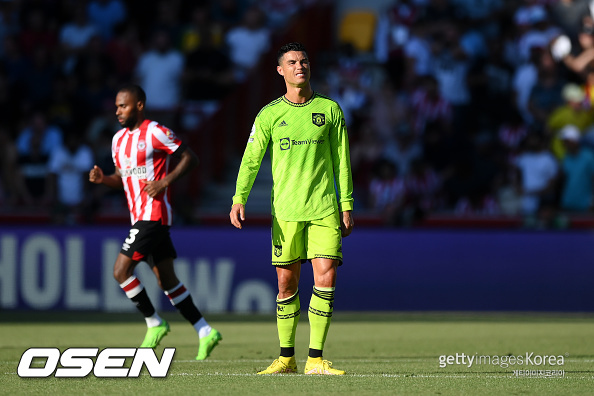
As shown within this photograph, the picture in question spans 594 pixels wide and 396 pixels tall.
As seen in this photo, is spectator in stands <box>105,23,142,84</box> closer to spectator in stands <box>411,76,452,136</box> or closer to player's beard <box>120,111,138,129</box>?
spectator in stands <box>411,76,452,136</box>

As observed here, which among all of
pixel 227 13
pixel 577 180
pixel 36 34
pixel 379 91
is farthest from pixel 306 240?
pixel 36 34

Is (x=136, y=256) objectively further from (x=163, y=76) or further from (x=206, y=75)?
(x=163, y=76)

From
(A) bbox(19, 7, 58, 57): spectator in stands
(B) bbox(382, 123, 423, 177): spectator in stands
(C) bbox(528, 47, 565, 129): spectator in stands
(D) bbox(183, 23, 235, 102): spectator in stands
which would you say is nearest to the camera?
(B) bbox(382, 123, 423, 177): spectator in stands

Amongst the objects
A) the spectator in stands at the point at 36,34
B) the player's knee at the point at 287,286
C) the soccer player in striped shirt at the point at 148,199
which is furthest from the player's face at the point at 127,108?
the spectator in stands at the point at 36,34

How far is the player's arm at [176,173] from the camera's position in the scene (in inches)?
343

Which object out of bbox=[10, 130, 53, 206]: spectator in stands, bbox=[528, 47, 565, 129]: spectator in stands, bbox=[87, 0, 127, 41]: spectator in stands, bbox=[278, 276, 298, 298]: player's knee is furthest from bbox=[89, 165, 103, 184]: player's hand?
bbox=[87, 0, 127, 41]: spectator in stands

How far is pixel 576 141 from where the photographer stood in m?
14.5

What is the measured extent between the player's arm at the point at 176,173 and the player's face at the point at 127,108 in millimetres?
463

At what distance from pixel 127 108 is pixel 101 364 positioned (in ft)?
7.57

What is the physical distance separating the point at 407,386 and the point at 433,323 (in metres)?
5.75

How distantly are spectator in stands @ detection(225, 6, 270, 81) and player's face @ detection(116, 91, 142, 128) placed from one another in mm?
8876

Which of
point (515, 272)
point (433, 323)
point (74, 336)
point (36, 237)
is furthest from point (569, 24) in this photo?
point (74, 336)

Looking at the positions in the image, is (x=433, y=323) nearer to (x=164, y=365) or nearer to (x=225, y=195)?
(x=225, y=195)

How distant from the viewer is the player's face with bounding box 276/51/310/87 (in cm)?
749
